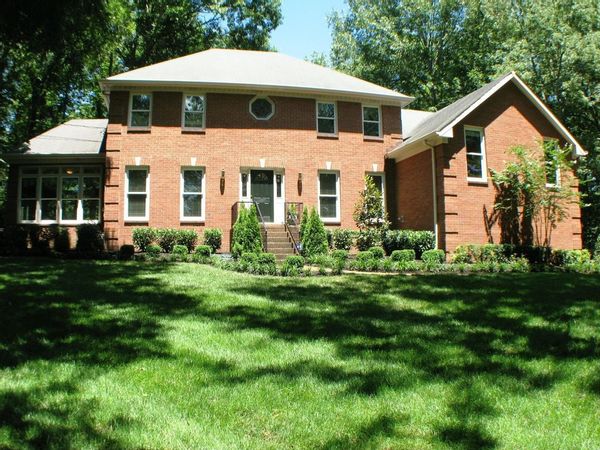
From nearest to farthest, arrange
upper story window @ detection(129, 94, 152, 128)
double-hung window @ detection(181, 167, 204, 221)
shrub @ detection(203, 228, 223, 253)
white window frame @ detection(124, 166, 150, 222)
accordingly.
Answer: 1. shrub @ detection(203, 228, 223, 253)
2. white window frame @ detection(124, 166, 150, 222)
3. double-hung window @ detection(181, 167, 204, 221)
4. upper story window @ detection(129, 94, 152, 128)

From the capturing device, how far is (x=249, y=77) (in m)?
18.7

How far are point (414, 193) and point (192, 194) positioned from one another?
820cm

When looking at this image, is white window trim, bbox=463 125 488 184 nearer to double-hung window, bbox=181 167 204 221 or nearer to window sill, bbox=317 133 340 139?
window sill, bbox=317 133 340 139

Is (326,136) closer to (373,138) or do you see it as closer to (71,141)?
(373,138)

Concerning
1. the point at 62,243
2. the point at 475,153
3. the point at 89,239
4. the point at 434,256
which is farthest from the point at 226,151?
the point at 475,153

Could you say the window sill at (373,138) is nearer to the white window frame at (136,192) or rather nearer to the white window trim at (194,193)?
the white window trim at (194,193)

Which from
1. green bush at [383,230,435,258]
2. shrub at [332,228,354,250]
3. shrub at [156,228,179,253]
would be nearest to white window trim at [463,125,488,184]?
green bush at [383,230,435,258]

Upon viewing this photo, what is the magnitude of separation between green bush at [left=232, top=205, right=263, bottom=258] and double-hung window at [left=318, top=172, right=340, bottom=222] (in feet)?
14.4

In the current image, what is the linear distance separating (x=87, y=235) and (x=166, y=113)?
5.33 m

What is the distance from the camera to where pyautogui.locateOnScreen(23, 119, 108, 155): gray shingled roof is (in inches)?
751

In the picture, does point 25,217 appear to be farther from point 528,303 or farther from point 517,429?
point 517,429

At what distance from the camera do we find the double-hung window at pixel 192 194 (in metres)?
17.8

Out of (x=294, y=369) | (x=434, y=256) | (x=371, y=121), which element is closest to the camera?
(x=294, y=369)

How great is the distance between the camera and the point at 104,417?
3543mm
